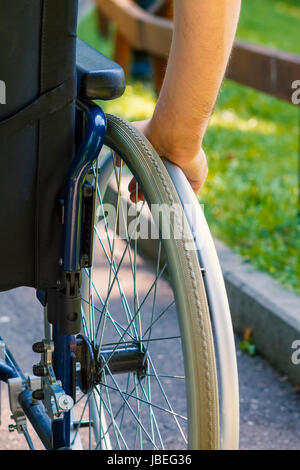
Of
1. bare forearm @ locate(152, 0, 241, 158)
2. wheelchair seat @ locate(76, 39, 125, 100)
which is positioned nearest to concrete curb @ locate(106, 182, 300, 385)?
bare forearm @ locate(152, 0, 241, 158)

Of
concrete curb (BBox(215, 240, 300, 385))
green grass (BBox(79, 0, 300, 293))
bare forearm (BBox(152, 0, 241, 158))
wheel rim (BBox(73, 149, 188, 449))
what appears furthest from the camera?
green grass (BBox(79, 0, 300, 293))

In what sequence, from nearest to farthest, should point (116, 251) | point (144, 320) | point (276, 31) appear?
point (116, 251) < point (144, 320) < point (276, 31)

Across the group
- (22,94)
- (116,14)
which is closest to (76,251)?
(22,94)

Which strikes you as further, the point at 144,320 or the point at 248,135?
the point at 248,135

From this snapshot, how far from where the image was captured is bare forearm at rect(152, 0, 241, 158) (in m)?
1.53

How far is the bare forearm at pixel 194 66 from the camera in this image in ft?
5.01

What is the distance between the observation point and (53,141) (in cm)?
159

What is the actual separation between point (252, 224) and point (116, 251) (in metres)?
1.92

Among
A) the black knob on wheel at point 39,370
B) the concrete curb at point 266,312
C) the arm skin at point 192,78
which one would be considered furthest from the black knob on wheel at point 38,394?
the concrete curb at point 266,312

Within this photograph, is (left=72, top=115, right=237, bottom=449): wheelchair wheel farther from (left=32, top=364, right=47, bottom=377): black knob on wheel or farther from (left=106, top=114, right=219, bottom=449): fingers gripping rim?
(left=32, top=364, right=47, bottom=377): black knob on wheel

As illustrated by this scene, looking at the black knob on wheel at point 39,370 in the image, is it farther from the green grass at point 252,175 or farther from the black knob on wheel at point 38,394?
the green grass at point 252,175

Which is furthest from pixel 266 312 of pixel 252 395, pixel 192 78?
pixel 192 78

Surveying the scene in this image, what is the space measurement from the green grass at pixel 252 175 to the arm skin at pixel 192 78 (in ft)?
5.43

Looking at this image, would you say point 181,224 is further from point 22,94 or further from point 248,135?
point 248,135
